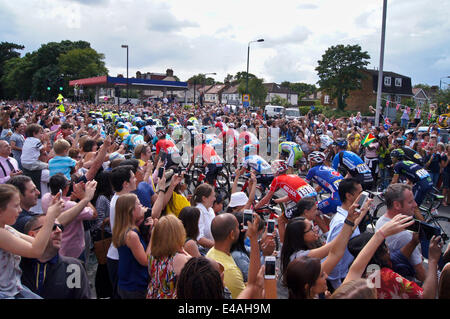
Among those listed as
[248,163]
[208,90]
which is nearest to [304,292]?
[248,163]

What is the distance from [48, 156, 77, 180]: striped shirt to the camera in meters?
5.77

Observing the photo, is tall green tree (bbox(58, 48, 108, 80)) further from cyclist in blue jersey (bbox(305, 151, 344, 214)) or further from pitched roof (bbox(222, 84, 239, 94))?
cyclist in blue jersey (bbox(305, 151, 344, 214))

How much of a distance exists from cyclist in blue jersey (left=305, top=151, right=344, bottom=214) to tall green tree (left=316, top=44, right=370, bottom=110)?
2039 inches

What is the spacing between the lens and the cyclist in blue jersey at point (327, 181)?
5.86 metres

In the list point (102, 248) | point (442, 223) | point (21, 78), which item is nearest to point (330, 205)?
point (102, 248)

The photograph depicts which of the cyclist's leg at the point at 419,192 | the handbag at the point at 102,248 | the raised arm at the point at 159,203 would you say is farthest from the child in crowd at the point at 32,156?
the cyclist's leg at the point at 419,192

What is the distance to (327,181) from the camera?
632cm

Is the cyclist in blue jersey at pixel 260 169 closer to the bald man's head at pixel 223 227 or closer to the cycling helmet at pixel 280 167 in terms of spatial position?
the cycling helmet at pixel 280 167

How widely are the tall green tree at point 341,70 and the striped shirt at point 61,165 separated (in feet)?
177

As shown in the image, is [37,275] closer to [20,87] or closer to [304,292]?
[304,292]

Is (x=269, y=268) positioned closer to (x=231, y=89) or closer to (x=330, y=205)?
(x=330, y=205)

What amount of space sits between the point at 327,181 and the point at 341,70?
53074 millimetres

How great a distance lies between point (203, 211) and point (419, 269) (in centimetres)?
239

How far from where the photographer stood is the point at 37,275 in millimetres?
3096
